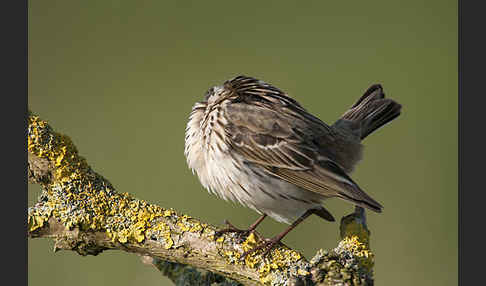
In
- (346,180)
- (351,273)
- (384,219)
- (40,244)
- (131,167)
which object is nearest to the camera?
(351,273)

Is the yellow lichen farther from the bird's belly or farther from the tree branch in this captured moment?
the bird's belly

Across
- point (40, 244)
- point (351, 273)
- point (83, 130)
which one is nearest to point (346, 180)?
point (351, 273)

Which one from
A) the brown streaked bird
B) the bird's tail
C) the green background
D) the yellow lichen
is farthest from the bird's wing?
the green background

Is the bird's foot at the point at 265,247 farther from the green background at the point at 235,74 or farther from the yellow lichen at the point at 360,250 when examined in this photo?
the green background at the point at 235,74

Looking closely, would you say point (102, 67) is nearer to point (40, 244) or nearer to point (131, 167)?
point (131, 167)

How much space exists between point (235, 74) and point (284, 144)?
6.29 m

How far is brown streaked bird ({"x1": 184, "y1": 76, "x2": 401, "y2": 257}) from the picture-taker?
5684mm

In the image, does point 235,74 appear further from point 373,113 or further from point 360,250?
point 360,250

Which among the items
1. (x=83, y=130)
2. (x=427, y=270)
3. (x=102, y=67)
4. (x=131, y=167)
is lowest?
(x=427, y=270)

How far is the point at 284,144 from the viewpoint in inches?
229

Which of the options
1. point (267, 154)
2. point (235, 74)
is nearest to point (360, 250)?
point (267, 154)

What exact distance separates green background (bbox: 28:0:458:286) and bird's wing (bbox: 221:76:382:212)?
2.75 meters

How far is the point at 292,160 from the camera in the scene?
5.73 meters

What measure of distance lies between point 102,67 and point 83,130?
2117 mm
